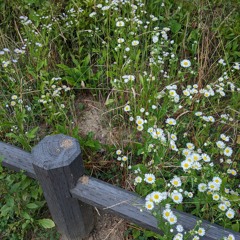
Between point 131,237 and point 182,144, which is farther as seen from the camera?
point 182,144

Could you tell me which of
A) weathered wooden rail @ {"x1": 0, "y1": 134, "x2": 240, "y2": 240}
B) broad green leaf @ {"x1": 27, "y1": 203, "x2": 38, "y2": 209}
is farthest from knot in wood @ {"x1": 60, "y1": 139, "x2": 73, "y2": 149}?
broad green leaf @ {"x1": 27, "y1": 203, "x2": 38, "y2": 209}

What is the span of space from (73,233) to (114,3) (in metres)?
1.60

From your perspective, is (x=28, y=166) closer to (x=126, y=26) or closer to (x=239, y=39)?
(x=126, y=26)

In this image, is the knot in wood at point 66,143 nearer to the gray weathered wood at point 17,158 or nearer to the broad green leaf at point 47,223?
the gray weathered wood at point 17,158

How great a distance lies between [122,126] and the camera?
234 cm

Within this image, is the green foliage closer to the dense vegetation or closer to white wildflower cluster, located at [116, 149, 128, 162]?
the dense vegetation

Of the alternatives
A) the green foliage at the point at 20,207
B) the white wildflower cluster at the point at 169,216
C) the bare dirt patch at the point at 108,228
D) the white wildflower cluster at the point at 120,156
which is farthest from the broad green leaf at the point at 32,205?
the white wildflower cluster at the point at 169,216

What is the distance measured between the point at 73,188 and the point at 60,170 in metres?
0.16

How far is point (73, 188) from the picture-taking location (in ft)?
5.40

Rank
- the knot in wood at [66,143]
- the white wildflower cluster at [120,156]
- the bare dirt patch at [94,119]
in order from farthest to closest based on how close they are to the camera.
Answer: the bare dirt patch at [94,119] < the white wildflower cluster at [120,156] < the knot in wood at [66,143]

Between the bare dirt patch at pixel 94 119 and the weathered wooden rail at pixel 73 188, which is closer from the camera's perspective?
the weathered wooden rail at pixel 73 188

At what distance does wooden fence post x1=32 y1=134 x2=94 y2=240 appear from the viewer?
1.52m

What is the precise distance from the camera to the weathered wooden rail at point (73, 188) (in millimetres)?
1508

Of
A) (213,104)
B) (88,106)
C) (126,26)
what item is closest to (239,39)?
(213,104)
